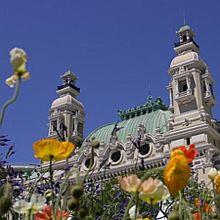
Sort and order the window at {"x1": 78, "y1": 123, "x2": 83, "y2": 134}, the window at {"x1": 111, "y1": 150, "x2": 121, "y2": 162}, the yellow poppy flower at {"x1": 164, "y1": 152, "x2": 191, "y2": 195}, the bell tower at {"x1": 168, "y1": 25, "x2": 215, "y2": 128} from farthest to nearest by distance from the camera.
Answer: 1. the window at {"x1": 78, "y1": 123, "x2": 83, "y2": 134}
2. the window at {"x1": 111, "y1": 150, "x2": 121, "y2": 162}
3. the bell tower at {"x1": 168, "y1": 25, "x2": 215, "y2": 128}
4. the yellow poppy flower at {"x1": 164, "y1": 152, "x2": 191, "y2": 195}

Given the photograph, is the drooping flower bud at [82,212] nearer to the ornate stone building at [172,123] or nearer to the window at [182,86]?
the ornate stone building at [172,123]

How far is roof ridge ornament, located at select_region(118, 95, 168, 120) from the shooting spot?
51.6 m

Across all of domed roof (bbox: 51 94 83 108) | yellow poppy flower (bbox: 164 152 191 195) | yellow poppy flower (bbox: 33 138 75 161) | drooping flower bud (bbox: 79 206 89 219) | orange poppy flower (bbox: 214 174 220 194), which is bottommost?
drooping flower bud (bbox: 79 206 89 219)

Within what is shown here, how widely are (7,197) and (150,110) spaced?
164ft

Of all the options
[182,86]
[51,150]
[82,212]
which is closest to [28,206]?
Result: [51,150]

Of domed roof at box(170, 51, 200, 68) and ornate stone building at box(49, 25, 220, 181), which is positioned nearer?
ornate stone building at box(49, 25, 220, 181)

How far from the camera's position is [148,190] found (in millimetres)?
2027

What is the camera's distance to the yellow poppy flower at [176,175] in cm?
175

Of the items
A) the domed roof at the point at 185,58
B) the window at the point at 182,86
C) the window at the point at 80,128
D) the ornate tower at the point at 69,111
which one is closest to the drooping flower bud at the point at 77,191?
the window at the point at 182,86

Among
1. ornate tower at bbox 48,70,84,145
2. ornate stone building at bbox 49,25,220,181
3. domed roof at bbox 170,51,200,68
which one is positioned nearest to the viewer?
ornate stone building at bbox 49,25,220,181

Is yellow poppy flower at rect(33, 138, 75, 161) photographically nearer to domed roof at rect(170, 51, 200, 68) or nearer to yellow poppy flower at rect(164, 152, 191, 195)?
yellow poppy flower at rect(164, 152, 191, 195)

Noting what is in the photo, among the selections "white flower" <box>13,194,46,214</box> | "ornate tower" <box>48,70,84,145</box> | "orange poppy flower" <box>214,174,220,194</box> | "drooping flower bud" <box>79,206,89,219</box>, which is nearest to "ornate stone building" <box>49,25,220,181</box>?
"ornate tower" <box>48,70,84,145</box>

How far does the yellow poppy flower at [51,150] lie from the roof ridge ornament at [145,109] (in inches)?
1940

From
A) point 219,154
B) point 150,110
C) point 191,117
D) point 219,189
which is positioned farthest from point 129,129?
point 219,189
